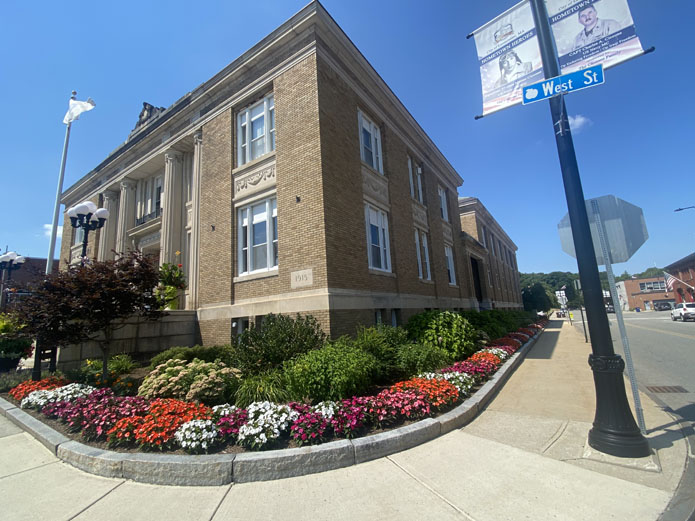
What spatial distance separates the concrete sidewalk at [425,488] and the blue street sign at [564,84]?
474 centimetres

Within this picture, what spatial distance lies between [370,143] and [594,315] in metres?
10.6

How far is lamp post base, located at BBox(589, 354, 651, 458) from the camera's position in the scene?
393 centimetres

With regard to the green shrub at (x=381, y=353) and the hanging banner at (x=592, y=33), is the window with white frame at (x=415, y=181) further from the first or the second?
the hanging banner at (x=592, y=33)

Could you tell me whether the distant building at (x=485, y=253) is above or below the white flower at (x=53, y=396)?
above

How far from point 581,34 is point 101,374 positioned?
38.0ft

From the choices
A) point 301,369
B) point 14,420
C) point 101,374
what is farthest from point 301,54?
point 14,420

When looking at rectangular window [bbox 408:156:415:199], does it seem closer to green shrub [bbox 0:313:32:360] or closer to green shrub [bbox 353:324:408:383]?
green shrub [bbox 353:324:408:383]

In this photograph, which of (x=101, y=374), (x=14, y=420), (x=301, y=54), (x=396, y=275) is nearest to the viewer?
(x=14, y=420)

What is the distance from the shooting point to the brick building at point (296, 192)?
9.65m

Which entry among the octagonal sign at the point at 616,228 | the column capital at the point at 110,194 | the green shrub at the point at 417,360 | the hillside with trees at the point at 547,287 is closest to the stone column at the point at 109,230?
the column capital at the point at 110,194

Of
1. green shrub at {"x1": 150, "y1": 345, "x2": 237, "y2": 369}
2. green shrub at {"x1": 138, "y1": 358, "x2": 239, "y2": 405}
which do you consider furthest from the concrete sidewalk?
green shrub at {"x1": 150, "y1": 345, "x2": 237, "y2": 369}

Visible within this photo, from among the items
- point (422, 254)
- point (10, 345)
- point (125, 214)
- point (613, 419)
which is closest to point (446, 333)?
point (613, 419)

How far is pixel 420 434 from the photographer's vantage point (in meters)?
4.51

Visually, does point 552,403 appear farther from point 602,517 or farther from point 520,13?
point 520,13
